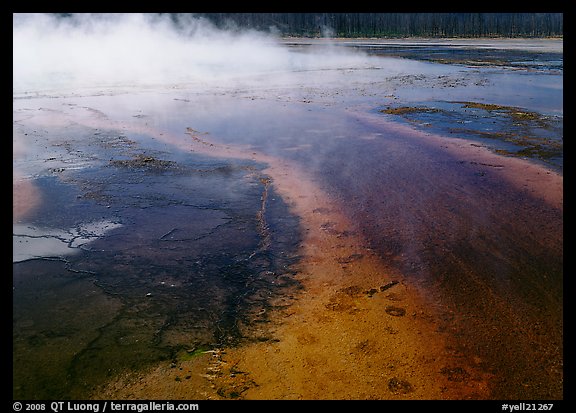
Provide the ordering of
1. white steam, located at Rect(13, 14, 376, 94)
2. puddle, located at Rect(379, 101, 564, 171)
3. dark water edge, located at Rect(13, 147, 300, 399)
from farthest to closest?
white steam, located at Rect(13, 14, 376, 94)
puddle, located at Rect(379, 101, 564, 171)
dark water edge, located at Rect(13, 147, 300, 399)

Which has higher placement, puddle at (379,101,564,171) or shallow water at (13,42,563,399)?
puddle at (379,101,564,171)

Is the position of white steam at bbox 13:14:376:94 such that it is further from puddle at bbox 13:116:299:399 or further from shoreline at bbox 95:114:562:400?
shoreline at bbox 95:114:562:400

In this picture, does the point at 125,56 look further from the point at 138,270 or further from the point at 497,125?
the point at 138,270

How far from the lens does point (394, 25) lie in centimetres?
6694

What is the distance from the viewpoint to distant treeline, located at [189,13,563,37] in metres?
59.2

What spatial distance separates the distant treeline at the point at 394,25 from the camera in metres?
59.2

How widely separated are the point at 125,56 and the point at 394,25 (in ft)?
162

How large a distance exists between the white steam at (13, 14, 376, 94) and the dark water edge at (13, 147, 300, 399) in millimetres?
12433

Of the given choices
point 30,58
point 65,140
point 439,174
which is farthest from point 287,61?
point 439,174

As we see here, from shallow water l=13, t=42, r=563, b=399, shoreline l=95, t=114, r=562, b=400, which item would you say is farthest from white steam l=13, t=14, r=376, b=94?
shoreline l=95, t=114, r=562, b=400

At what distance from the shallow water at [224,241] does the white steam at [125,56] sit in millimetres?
10324

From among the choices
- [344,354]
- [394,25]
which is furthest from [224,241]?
[394,25]

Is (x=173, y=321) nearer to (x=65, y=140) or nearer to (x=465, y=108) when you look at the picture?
(x=65, y=140)

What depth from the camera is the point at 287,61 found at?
28484 mm
